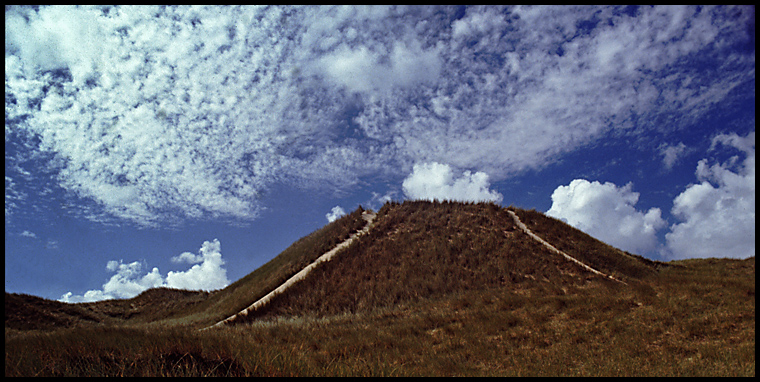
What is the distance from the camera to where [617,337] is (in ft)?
32.6

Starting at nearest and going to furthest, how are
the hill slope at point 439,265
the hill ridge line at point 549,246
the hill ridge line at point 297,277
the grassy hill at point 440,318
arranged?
1. the grassy hill at point 440,318
2. the hill slope at point 439,265
3. the hill ridge line at point 297,277
4. the hill ridge line at point 549,246

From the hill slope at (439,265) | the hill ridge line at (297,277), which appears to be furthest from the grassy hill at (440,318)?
the hill ridge line at (297,277)

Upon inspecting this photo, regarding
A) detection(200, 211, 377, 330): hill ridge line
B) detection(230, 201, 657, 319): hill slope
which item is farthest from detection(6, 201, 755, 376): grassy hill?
detection(200, 211, 377, 330): hill ridge line

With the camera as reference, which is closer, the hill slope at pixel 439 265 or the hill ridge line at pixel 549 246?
the hill slope at pixel 439 265

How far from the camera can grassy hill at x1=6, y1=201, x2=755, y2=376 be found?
5703 mm

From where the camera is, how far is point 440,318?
13.3m

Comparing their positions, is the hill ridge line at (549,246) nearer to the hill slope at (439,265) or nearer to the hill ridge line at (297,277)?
the hill slope at (439,265)

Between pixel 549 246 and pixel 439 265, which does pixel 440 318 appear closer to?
pixel 439 265

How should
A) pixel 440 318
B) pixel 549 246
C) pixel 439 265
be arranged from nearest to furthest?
pixel 440 318, pixel 439 265, pixel 549 246

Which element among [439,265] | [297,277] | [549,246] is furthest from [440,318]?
[549,246]

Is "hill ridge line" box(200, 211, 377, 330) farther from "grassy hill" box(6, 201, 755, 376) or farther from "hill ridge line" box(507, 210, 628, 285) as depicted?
"hill ridge line" box(507, 210, 628, 285)

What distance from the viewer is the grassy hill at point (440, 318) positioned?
5.70 meters
